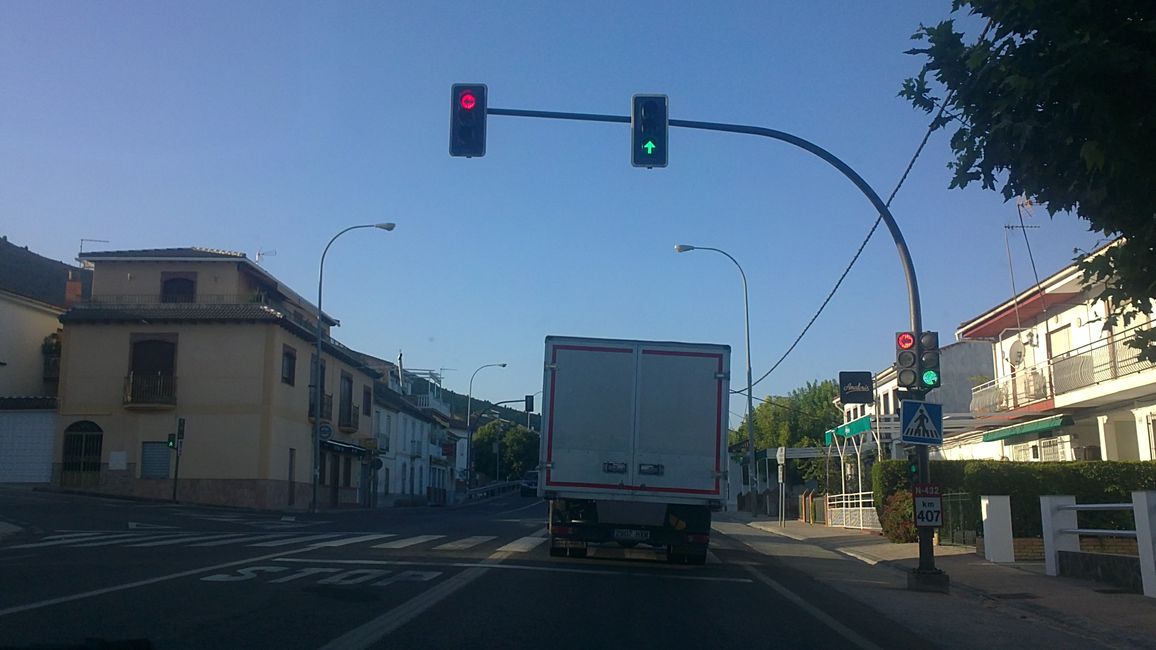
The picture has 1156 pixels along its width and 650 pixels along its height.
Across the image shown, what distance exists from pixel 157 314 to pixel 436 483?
47230 mm

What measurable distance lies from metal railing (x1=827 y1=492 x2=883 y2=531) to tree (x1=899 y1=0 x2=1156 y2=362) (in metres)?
19.4

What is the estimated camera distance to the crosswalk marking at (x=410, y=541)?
58.6 feet

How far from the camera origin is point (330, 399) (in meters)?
51.1

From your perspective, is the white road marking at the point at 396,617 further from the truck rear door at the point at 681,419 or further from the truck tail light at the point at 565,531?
the truck rear door at the point at 681,419

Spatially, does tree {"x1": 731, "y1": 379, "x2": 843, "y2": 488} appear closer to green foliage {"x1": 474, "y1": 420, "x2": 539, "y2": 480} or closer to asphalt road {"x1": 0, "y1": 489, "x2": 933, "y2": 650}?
green foliage {"x1": 474, "y1": 420, "x2": 539, "y2": 480}

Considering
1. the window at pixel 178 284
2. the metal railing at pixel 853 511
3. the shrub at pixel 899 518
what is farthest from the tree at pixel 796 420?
the shrub at pixel 899 518

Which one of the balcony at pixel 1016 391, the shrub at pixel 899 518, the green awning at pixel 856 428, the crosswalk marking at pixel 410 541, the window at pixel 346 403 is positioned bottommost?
the crosswalk marking at pixel 410 541

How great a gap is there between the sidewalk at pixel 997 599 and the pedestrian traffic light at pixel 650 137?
21.4ft

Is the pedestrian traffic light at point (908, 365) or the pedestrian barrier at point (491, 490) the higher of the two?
the pedestrian traffic light at point (908, 365)

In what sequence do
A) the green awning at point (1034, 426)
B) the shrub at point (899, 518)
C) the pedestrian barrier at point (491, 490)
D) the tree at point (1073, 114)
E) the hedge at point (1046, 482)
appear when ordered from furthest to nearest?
the pedestrian barrier at point (491, 490), the green awning at point (1034, 426), the shrub at point (899, 518), the hedge at point (1046, 482), the tree at point (1073, 114)

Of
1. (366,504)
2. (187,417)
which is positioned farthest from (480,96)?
(366,504)

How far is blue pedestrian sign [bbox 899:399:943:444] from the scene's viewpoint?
14.9 m

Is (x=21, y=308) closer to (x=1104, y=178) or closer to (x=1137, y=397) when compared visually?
(x=1137, y=397)

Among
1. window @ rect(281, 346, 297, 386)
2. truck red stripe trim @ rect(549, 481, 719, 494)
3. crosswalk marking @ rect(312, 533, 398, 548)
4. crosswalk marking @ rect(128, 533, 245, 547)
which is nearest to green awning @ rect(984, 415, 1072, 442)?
truck red stripe trim @ rect(549, 481, 719, 494)
